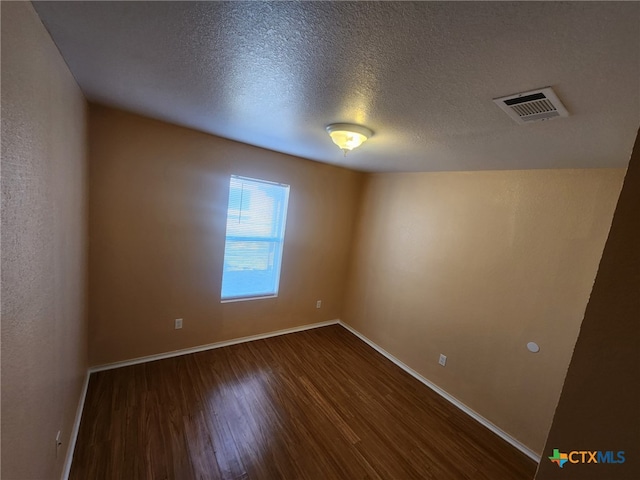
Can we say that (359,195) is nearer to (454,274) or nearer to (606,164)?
(454,274)

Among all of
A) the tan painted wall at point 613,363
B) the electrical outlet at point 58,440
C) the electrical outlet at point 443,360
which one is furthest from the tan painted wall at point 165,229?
the tan painted wall at point 613,363

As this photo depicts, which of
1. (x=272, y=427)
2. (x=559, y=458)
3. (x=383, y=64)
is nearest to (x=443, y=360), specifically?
(x=272, y=427)

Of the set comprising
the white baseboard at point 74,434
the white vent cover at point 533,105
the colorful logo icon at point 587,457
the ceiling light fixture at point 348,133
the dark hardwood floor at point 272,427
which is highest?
the white vent cover at point 533,105

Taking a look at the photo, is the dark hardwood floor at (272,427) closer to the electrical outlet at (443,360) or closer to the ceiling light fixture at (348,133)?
the electrical outlet at (443,360)

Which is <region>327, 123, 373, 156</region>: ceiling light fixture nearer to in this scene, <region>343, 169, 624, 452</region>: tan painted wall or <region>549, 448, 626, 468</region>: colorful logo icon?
<region>343, 169, 624, 452</region>: tan painted wall

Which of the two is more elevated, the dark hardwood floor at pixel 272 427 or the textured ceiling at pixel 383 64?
the textured ceiling at pixel 383 64

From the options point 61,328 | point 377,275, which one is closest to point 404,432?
point 377,275

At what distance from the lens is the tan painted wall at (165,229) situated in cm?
229

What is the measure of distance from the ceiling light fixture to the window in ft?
4.72

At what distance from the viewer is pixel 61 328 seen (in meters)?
1.48

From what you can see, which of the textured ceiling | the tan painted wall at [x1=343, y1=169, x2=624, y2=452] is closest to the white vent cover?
the textured ceiling

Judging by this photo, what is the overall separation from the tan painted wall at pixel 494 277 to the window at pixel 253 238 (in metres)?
1.43

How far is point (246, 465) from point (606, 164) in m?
3.32

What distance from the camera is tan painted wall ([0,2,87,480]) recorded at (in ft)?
2.77
